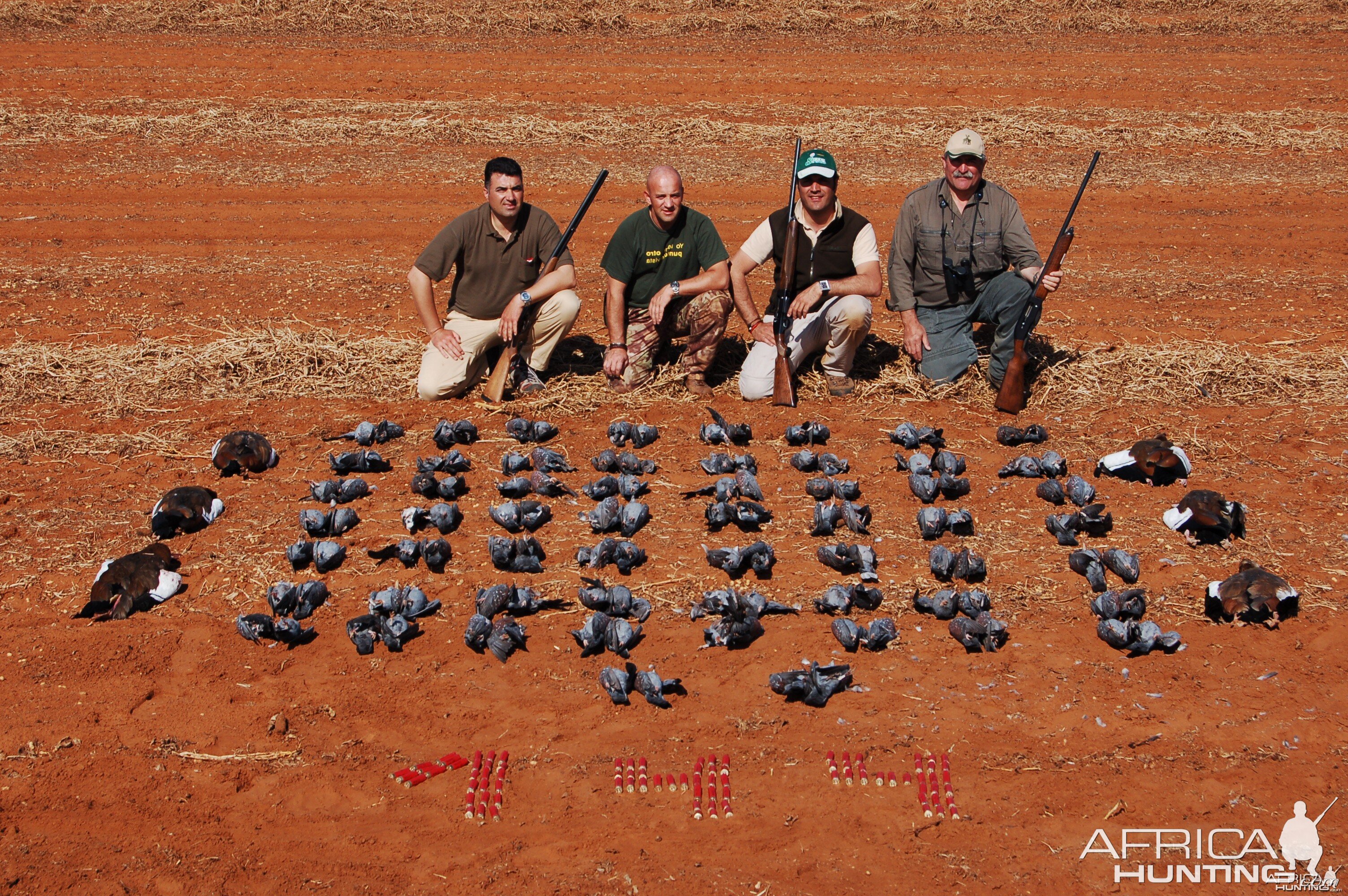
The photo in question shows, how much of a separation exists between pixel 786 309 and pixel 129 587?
4521 mm

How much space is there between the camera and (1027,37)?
20109 mm

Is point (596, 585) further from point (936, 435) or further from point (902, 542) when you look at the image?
point (936, 435)

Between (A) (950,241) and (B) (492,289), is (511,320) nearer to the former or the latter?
(B) (492,289)

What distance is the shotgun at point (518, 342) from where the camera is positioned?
25.7 ft

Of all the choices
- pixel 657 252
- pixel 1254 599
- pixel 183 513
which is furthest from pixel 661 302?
pixel 1254 599

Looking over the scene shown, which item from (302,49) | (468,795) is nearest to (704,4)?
(302,49)

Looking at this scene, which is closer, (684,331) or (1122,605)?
(1122,605)

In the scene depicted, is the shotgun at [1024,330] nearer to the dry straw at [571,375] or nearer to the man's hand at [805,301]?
the dry straw at [571,375]

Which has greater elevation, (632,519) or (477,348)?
(477,348)

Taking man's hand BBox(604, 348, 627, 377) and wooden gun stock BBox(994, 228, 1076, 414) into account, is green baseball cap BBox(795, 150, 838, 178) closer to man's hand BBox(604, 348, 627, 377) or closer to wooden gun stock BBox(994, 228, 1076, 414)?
wooden gun stock BBox(994, 228, 1076, 414)

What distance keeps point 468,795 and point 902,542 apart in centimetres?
295

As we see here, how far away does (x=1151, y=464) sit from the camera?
6.84 meters

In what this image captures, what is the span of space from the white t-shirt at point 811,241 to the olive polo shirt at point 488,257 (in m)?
1.33

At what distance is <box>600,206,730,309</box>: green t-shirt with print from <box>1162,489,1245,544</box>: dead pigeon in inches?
138
